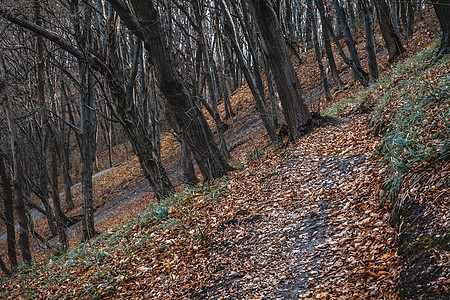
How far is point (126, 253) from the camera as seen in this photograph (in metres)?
→ 5.49

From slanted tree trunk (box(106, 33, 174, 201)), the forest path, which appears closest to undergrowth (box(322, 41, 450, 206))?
the forest path

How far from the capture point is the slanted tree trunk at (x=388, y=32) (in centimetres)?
1232

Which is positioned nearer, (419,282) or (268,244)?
(419,282)

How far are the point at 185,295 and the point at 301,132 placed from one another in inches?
200

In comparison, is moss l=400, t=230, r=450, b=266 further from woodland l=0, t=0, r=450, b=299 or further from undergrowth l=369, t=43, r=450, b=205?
undergrowth l=369, t=43, r=450, b=205

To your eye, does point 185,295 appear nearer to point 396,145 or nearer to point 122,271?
point 122,271

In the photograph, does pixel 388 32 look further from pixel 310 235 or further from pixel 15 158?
pixel 15 158

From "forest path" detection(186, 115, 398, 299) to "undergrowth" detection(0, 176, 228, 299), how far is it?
0.60m

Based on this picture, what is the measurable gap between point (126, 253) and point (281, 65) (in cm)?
528

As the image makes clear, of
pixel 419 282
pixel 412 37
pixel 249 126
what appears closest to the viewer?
pixel 419 282

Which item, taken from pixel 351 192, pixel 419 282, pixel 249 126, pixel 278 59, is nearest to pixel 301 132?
pixel 278 59

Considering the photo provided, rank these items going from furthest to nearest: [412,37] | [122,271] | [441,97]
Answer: [412,37]
[122,271]
[441,97]

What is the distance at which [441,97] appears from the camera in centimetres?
430

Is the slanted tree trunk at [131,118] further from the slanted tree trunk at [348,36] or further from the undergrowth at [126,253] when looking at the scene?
the slanted tree trunk at [348,36]
